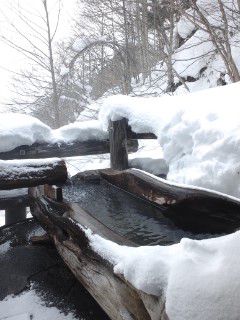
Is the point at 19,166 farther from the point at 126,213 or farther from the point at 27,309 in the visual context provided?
the point at 27,309

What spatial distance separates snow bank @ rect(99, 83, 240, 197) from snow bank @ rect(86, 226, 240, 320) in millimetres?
1724

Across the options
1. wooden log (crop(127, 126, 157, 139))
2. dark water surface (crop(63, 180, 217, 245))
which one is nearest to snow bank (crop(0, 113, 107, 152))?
wooden log (crop(127, 126, 157, 139))

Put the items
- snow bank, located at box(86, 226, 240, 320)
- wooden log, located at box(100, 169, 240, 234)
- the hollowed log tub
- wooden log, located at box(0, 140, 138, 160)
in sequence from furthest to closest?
wooden log, located at box(0, 140, 138, 160) → wooden log, located at box(100, 169, 240, 234) → the hollowed log tub → snow bank, located at box(86, 226, 240, 320)

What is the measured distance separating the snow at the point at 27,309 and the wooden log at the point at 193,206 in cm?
109

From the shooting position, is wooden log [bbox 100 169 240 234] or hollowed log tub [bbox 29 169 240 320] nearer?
hollowed log tub [bbox 29 169 240 320]

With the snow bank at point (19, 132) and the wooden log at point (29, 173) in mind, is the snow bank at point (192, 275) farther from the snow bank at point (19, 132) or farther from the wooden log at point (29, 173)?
the snow bank at point (19, 132)

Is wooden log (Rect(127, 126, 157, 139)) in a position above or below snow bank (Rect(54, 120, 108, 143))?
below

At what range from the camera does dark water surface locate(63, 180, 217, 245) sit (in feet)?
8.39

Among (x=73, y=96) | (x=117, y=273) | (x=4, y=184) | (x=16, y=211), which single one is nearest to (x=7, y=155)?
(x=16, y=211)

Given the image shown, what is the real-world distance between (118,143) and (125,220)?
173 centimetres

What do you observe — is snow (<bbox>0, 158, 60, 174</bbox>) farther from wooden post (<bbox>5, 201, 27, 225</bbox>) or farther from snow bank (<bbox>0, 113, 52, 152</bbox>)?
wooden post (<bbox>5, 201, 27, 225</bbox>)

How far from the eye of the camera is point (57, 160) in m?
3.34

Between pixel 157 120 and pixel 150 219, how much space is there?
162 centimetres

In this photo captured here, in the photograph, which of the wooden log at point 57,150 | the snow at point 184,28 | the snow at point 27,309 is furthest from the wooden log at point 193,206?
the snow at point 184,28
